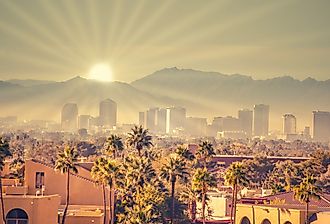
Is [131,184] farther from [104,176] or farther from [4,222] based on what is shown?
[4,222]

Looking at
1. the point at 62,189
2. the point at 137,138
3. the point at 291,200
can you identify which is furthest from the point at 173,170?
the point at 137,138

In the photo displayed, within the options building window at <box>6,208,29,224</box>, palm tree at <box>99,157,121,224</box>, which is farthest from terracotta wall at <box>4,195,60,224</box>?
palm tree at <box>99,157,121,224</box>

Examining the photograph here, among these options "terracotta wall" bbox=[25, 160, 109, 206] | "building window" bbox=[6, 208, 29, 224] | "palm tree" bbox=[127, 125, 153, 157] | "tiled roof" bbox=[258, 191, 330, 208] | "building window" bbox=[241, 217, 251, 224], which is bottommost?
"building window" bbox=[241, 217, 251, 224]

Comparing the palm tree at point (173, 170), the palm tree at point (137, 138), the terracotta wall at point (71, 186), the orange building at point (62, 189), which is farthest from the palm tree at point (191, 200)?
the terracotta wall at point (71, 186)

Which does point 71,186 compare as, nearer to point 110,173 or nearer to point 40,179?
point 40,179

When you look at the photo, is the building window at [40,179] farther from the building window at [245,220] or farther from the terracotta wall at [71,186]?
the building window at [245,220]

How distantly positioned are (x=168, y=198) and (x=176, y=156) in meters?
3.38

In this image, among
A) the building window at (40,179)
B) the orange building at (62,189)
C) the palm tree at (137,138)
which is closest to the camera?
the orange building at (62,189)

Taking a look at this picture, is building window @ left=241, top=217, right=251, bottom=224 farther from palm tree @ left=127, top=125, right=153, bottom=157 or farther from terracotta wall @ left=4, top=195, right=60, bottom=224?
terracotta wall @ left=4, top=195, right=60, bottom=224

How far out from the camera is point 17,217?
46.7m

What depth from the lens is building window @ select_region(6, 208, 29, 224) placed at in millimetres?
46500

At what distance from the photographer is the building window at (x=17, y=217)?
46500mm

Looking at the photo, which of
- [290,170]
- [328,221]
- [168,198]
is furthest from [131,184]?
[290,170]

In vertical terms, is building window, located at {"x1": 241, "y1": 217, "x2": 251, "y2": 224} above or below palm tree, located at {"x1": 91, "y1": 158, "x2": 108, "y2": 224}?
below
